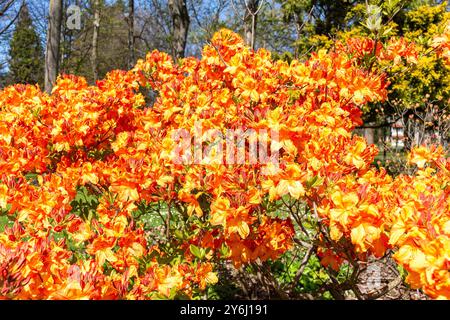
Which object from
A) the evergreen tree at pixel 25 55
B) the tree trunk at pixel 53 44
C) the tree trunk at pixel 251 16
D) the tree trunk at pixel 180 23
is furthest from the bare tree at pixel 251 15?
the evergreen tree at pixel 25 55

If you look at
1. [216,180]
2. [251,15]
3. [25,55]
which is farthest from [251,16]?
[25,55]

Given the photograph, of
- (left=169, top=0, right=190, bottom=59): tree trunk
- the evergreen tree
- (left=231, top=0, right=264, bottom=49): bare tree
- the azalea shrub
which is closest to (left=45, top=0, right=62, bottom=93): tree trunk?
(left=169, top=0, right=190, bottom=59): tree trunk

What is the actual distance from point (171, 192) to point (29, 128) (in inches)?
47.8

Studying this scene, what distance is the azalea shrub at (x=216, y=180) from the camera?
132 cm

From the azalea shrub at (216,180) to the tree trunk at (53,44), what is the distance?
4.17 metres

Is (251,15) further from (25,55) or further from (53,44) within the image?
(25,55)

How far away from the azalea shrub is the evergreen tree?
22232 mm

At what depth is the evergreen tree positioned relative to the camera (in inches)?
889

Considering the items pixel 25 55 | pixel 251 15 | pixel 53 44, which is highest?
pixel 25 55

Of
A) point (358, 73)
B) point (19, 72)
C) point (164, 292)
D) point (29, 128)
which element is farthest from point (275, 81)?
point (19, 72)

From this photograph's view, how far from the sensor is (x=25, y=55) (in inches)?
914

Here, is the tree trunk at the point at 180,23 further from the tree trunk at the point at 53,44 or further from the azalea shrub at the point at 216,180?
the azalea shrub at the point at 216,180

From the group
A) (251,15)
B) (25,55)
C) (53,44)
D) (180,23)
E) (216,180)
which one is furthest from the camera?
(25,55)

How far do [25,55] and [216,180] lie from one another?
25156 mm
